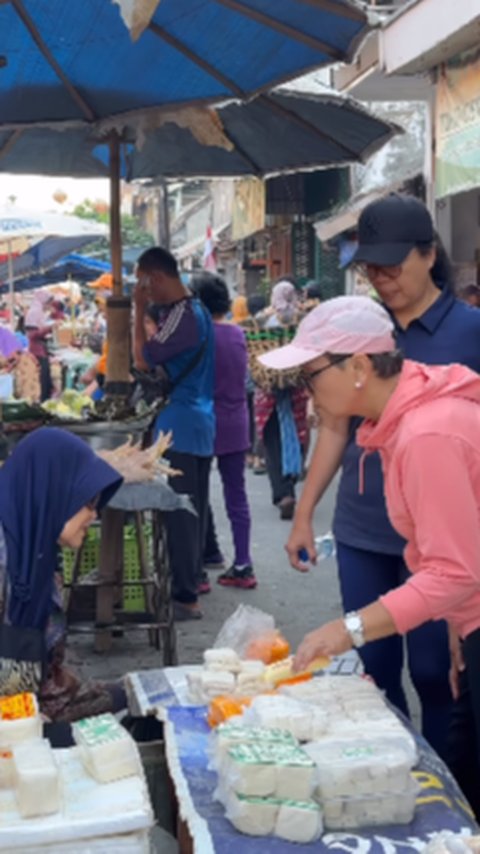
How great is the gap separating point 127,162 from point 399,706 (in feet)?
15.4

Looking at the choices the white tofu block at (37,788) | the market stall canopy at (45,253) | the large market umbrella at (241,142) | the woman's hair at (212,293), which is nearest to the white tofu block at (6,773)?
the white tofu block at (37,788)

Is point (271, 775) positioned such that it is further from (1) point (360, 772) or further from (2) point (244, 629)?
(2) point (244, 629)

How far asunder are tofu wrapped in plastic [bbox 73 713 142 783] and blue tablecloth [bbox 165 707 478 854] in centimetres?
14

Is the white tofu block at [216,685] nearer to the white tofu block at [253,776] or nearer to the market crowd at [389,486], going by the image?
the market crowd at [389,486]

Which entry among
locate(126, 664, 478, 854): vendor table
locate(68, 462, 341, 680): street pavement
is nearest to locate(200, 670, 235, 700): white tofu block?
locate(126, 664, 478, 854): vendor table

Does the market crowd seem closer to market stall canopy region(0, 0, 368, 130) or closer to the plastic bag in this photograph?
the plastic bag

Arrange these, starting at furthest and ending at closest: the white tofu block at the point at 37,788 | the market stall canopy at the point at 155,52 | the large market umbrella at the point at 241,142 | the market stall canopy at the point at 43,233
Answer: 1. the market stall canopy at the point at 43,233
2. the large market umbrella at the point at 241,142
3. the market stall canopy at the point at 155,52
4. the white tofu block at the point at 37,788

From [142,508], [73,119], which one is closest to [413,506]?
[142,508]

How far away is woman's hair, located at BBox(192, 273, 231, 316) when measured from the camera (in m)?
7.22

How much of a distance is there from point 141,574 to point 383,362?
363 cm

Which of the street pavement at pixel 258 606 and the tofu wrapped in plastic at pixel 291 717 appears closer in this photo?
the tofu wrapped in plastic at pixel 291 717

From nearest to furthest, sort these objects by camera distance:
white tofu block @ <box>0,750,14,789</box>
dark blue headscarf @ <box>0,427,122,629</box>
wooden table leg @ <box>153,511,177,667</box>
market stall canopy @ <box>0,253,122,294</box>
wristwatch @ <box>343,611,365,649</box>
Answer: white tofu block @ <box>0,750,14,789</box>
wristwatch @ <box>343,611,365,649</box>
dark blue headscarf @ <box>0,427,122,629</box>
wooden table leg @ <box>153,511,177,667</box>
market stall canopy @ <box>0,253,122,294</box>

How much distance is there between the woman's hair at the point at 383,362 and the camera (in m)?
2.81

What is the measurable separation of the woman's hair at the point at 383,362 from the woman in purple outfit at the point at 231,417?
167 inches
